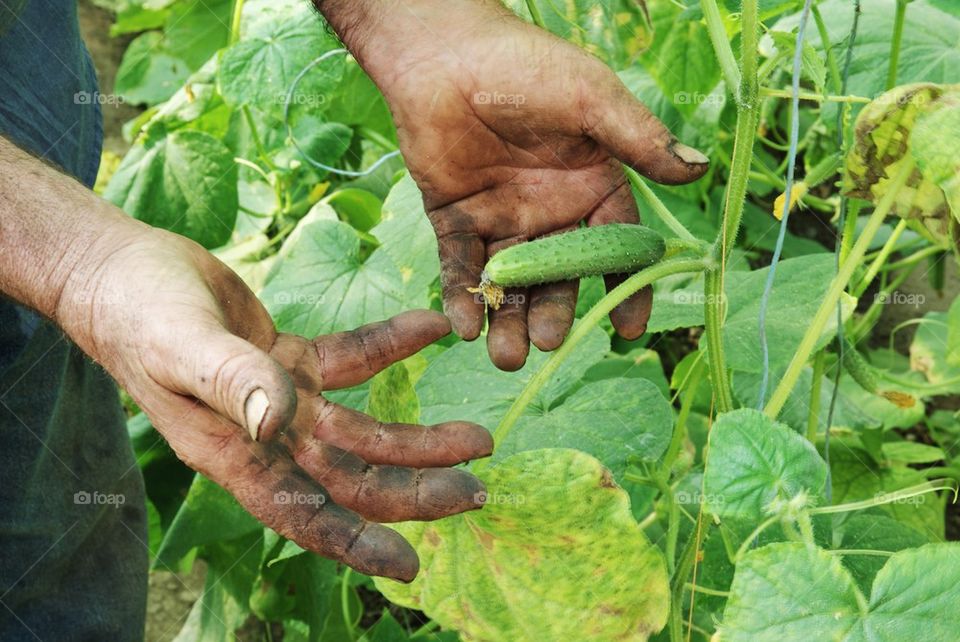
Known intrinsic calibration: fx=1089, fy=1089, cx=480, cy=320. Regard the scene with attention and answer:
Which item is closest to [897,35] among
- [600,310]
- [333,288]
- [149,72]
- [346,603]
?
[600,310]

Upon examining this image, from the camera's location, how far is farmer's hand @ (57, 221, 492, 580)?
93cm

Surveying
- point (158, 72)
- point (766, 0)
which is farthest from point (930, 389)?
point (158, 72)

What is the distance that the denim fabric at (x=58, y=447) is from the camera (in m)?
1.55

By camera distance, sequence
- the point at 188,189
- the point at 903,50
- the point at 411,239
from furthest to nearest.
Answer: the point at 188,189, the point at 411,239, the point at 903,50

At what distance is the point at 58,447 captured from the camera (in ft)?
5.56

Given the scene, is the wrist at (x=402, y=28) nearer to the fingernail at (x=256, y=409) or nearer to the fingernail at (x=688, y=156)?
the fingernail at (x=688, y=156)

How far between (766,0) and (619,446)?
667 mm

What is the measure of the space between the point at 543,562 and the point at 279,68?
1.22 metres

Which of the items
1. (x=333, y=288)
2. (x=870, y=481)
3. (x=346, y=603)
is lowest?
(x=346, y=603)

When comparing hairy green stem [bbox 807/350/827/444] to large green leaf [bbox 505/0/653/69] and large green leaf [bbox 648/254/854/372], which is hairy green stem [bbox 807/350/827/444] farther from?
large green leaf [bbox 505/0/653/69]

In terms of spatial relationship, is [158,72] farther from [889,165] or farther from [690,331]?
[889,165]

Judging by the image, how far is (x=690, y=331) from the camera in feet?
9.11

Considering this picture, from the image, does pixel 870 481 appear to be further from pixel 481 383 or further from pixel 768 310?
pixel 481 383

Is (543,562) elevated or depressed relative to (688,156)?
depressed
